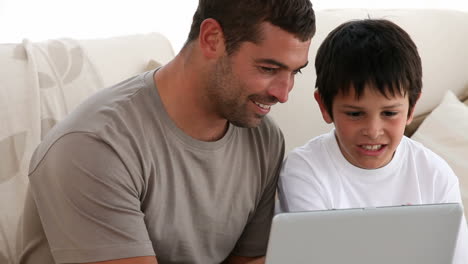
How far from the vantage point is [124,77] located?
74.2 inches

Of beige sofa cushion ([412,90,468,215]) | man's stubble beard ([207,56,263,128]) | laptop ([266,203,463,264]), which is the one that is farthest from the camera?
beige sofa cushion ([412,90,468,215])

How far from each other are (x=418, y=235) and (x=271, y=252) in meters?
0.22

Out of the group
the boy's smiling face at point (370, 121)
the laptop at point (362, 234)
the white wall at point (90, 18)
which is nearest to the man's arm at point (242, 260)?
the boy's smiling face at point (370, 121)

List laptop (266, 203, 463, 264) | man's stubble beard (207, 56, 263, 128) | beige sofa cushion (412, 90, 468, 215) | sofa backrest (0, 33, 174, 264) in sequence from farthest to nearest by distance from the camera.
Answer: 1. beige sofa cushion (412, 90, 468, 215)
2. sofa backrest (0, 33, 174, 264)
3. man's stubble beard (207, 56, 263, 128)
4. laptop (266, 203, 463, 264)

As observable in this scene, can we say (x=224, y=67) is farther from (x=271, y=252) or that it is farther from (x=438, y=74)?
(x=438, y=74)

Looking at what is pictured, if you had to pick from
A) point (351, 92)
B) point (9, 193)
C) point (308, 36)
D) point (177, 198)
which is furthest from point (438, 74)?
point (9, 193)

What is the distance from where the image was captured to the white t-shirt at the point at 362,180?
153 cm

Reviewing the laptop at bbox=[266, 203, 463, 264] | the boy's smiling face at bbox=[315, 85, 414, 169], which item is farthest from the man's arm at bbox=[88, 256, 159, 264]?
the boy's smiling face at bbox=[315, 85, 414, 169]

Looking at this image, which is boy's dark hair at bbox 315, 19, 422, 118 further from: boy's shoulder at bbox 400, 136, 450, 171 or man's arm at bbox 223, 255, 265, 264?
man's arm at bbox 223, 255, 265, 264

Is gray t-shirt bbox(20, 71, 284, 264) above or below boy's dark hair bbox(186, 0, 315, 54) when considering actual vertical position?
below

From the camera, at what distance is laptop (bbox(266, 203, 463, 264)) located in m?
0.99

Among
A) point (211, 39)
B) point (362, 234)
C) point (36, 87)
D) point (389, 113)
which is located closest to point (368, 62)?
point (389, 113)

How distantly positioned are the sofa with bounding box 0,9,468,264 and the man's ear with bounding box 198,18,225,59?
522 mm

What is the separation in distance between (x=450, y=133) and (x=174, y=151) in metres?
1.03
